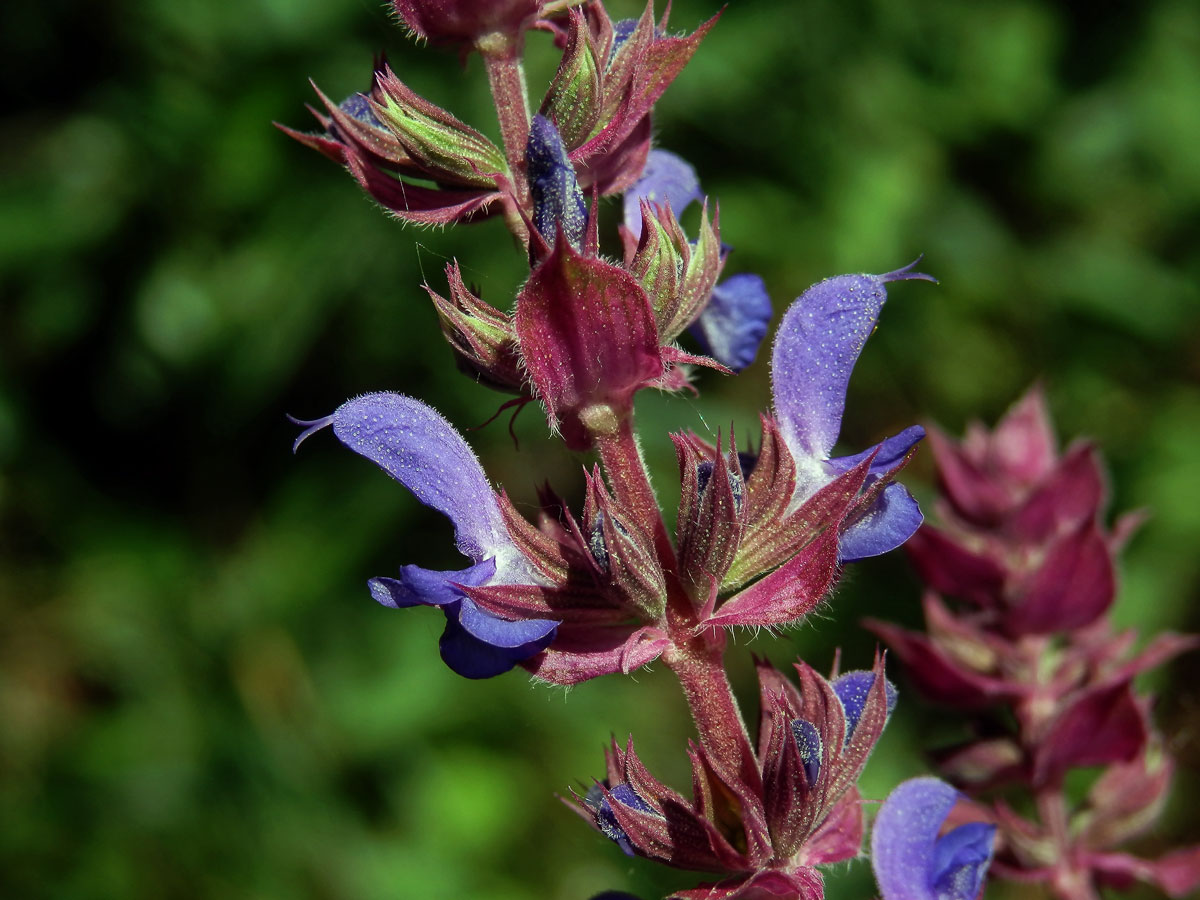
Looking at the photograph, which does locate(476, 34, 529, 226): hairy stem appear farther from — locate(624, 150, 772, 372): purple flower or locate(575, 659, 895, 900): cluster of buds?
locate(575, 659, 895, 900): cluster of buds

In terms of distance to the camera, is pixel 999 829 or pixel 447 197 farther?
pixel 999 829

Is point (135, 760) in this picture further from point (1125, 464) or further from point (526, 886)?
point (1125, 464)

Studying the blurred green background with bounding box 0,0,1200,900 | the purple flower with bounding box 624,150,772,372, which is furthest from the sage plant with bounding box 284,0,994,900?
the blurred green background with bounding box 0,0,1200,900

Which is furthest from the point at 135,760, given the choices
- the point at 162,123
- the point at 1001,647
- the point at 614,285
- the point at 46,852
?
the point at 614,285

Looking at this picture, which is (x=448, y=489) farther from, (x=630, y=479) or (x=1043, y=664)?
(x=1043, y=664)

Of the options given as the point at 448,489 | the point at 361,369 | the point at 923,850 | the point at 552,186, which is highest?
the point at 552,186

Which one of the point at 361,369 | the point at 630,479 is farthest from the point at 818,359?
the point at 361,369
